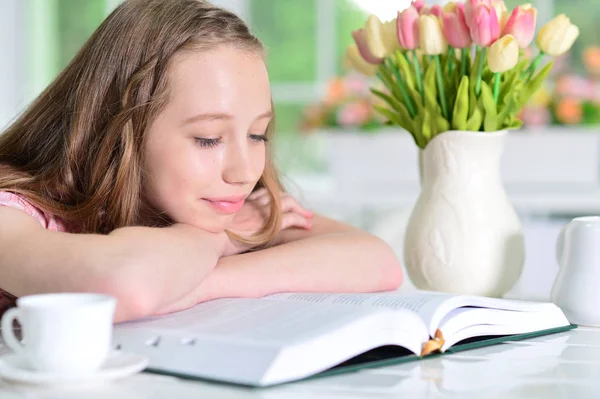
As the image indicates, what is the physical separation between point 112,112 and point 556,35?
2.25 feet

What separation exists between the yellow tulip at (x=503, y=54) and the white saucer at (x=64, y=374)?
0.69 metres

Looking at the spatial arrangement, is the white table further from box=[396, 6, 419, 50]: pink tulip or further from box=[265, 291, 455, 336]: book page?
box=[396, 6, 419, 50]: pink tulip

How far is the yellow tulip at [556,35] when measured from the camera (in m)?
1.33

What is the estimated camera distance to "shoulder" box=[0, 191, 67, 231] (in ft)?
3.89

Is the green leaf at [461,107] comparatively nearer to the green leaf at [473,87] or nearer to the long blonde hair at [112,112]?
the green leaf at [473,87]

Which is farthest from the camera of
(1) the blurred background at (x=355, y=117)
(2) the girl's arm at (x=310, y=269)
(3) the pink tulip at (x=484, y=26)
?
(1) the blurred background at (x=355, y=117)

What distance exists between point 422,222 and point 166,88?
446 millimetres

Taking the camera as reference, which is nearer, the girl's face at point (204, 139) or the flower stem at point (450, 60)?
the girl's face at point (204, 139)

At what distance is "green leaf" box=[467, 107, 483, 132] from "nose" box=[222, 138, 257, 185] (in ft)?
1.17

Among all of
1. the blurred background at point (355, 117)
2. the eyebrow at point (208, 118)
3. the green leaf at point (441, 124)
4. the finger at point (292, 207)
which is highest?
the eyebrow at point (208, 118)

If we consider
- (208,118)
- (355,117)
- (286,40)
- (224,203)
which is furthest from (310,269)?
(286,40)

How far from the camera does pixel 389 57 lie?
4.64 ft

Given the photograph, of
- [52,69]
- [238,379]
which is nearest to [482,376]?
[238,379]

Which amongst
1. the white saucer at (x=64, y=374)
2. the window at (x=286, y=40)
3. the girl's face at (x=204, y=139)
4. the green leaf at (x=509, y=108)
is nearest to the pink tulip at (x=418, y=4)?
the green leaf at (x=509, y=108)
